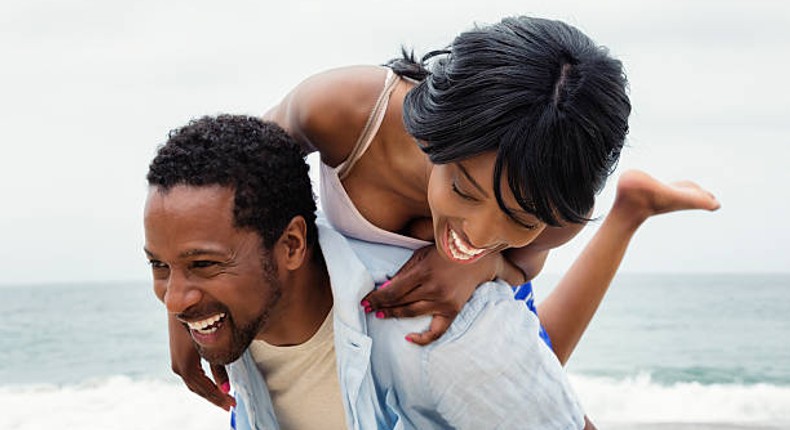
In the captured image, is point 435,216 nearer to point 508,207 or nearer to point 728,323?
point 508,207

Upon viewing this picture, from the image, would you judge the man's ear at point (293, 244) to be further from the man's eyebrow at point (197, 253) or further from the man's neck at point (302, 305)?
the man's eyebrow at point (197, 253)

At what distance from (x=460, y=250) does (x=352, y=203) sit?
35 cm

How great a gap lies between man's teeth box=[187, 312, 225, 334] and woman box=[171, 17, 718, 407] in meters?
0.35

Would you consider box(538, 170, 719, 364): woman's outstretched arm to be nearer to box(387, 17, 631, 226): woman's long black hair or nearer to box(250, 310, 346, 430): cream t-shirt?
box(250, 310, 346, 430): cream t-shirt

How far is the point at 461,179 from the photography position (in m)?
1.92

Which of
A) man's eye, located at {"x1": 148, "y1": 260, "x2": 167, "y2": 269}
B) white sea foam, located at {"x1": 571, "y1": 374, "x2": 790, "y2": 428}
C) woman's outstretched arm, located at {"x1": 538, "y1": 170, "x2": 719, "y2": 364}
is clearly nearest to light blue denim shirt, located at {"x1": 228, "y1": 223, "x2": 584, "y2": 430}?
man's eye, located at {"x1": 148, "y1": 260, "x2": 167, "y2": 269}

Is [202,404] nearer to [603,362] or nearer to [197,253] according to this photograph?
[603,362]

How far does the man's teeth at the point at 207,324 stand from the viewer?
206 cm

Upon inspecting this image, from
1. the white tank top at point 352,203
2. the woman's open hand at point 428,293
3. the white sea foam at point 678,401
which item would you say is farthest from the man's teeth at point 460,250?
the white sea foam at point 678,401

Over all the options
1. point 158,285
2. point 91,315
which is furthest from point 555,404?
point 91,315

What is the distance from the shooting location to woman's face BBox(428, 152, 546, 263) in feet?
6.15

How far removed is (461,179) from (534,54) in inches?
11.0

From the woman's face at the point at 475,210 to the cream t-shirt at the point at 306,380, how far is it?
44 cm

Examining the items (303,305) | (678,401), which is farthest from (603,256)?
(678,401)
